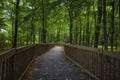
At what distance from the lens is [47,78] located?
8.56m

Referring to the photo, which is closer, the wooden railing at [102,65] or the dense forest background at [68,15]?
the wooden railing at [102,65]

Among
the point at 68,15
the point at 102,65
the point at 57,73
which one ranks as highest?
the point at 68,15

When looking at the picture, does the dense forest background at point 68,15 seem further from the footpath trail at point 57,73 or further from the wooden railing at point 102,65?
the wooden railing at point 102,65

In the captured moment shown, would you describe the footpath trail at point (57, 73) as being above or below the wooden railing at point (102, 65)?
below

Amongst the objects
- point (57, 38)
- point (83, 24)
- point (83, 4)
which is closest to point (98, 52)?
point (83, 4)

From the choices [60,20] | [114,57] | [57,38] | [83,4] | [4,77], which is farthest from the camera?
[57,38]

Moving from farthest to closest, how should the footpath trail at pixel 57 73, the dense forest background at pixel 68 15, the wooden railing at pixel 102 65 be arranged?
the dense forest background at pixel 68 15
the footpath trail at pixel 57 73
the wooden railing at pixel 102 65

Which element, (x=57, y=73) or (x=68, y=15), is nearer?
(x=57, y=73)

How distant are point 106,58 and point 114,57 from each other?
0.86m

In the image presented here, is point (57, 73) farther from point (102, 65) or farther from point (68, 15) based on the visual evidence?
point (68, 15)

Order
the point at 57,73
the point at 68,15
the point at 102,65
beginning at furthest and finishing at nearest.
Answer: the point at 68,15
the point at 57,73
the point at 102,65

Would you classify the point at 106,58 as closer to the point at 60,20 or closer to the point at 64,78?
the point at 64,78

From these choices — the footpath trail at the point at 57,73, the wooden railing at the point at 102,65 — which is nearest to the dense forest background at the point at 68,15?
the footpath trail at the point at 57,73

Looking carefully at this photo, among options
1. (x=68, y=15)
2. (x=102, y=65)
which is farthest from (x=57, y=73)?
(x=68, y=15)
